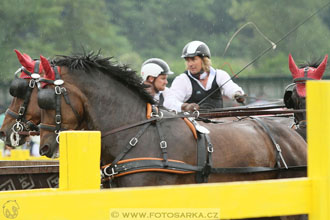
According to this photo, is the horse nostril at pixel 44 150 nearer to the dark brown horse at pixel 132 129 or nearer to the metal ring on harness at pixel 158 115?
the dark brown horse at pixel 132 129

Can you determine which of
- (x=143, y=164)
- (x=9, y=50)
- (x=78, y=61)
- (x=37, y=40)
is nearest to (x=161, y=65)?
(x=78, y=61)

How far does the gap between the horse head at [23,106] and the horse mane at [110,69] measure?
0.41 meters

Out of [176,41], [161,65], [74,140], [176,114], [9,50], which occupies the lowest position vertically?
[74,140]

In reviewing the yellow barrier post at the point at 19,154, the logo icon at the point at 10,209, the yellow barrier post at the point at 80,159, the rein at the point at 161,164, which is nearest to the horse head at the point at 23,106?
the rein at the point at 161,164

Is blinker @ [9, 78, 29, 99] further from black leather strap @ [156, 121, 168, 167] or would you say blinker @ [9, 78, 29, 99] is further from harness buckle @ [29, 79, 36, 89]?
black leather strap @ [156, 121, 168, 167]

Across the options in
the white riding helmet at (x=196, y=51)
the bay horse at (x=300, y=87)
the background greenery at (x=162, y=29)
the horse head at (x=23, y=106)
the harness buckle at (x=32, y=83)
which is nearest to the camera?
Result: the harness buckle at (x=32, y=83)

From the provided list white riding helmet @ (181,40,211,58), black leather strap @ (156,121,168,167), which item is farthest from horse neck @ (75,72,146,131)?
white riding helmet @ (181,40,211,58)

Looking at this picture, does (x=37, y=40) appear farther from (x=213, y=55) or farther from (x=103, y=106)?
(x=103, y=106)

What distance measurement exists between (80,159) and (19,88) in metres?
2.84

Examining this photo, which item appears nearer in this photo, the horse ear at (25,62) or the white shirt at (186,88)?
the horse ear at (25,62)

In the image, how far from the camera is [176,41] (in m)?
37.8

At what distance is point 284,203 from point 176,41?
35811 millimetres

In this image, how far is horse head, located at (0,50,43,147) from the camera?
17.3ft

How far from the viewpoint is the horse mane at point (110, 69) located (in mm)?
4805
